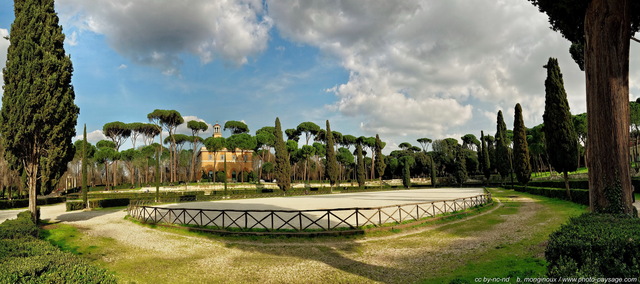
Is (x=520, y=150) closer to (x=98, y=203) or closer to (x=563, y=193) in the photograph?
(x=563, y=193)

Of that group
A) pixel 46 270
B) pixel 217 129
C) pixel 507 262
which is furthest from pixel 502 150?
pixel 217 129

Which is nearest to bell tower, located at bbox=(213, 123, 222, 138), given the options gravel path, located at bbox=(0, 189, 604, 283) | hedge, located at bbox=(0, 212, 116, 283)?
gravel path, located at bbox=(0, 189, 604, 283)

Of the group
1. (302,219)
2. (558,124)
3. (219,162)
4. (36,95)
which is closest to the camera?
(302,219)

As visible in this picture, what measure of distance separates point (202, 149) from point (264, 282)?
77.6 m

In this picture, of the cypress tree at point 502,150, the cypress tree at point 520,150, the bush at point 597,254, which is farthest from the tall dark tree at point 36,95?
the cypress tree at point 502,150

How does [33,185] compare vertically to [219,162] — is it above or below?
below

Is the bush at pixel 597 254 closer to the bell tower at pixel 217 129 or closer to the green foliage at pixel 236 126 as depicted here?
the green foliage at pixel 236 126

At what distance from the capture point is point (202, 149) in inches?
3120

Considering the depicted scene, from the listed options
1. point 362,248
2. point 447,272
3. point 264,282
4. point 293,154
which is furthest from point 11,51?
point 293,154

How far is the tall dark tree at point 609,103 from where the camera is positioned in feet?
24.2

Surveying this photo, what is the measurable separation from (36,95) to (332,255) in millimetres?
15198

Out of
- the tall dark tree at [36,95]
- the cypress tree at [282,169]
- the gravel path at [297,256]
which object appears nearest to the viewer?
the gravel path at [297,256]

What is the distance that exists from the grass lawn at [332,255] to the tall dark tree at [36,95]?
15.6 feet

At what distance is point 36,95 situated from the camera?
48.0ft
